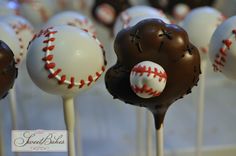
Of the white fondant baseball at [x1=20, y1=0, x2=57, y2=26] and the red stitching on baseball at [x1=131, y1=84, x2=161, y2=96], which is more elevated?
the white fondant baseball at [x1=20, y1=0, x2=57, y2=26]

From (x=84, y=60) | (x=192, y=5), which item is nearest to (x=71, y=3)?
(x=192, y=5)

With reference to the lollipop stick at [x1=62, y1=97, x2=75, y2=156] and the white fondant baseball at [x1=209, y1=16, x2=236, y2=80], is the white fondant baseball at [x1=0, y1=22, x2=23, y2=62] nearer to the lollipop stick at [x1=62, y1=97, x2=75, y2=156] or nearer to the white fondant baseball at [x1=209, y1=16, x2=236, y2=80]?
the lollipop stick at [x1=62, y1=97, x2=75, y2=156]

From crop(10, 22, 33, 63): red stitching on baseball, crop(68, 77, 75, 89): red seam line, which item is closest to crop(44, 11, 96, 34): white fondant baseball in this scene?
crop(10, 22, 33, 63): red stitching on baseball

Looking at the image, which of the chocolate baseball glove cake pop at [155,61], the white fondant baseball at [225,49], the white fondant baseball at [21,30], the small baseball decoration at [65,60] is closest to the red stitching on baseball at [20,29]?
the white fondant baseball at [21,30]

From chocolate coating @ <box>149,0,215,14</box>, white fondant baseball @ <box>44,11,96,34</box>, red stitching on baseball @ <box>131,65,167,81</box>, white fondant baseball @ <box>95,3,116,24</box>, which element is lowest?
red stitching on baseball @ <box>131,65,167,81</box>

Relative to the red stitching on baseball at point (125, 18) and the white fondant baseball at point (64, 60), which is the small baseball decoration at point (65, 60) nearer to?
the white fondant baseball at point (64, 60)
